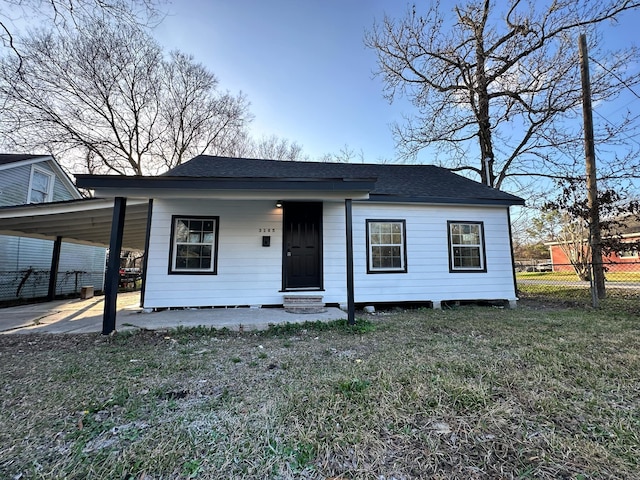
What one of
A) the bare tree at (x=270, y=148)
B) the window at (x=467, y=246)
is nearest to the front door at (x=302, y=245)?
the window at (x=467, y=246)

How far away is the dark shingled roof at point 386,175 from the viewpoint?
6836 millimetres

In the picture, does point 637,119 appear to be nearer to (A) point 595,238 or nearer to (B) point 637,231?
(A) point 595,238

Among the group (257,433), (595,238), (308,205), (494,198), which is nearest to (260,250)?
(308,205)

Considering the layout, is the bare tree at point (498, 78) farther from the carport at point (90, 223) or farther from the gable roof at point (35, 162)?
the gable roof at point (35, 162)

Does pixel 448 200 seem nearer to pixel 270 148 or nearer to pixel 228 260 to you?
pixel 228 260

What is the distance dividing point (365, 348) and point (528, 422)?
1935 millimetres

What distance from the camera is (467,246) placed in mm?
7125

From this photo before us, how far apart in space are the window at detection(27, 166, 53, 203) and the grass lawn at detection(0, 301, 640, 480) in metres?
10.5

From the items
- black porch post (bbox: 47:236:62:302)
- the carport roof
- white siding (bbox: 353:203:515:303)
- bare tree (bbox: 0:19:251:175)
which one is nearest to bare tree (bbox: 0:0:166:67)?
the carport roof

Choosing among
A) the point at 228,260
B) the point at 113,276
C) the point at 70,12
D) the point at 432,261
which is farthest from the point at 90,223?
the point at 432,261

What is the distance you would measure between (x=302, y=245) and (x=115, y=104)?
1406 cm

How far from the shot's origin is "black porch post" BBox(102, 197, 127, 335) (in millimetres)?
4348

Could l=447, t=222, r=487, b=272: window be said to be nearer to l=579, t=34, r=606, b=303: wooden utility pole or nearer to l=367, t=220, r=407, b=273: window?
l=367, t=220, r=407, b=273: window

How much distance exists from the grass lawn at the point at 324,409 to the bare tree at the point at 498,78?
8.81 m
